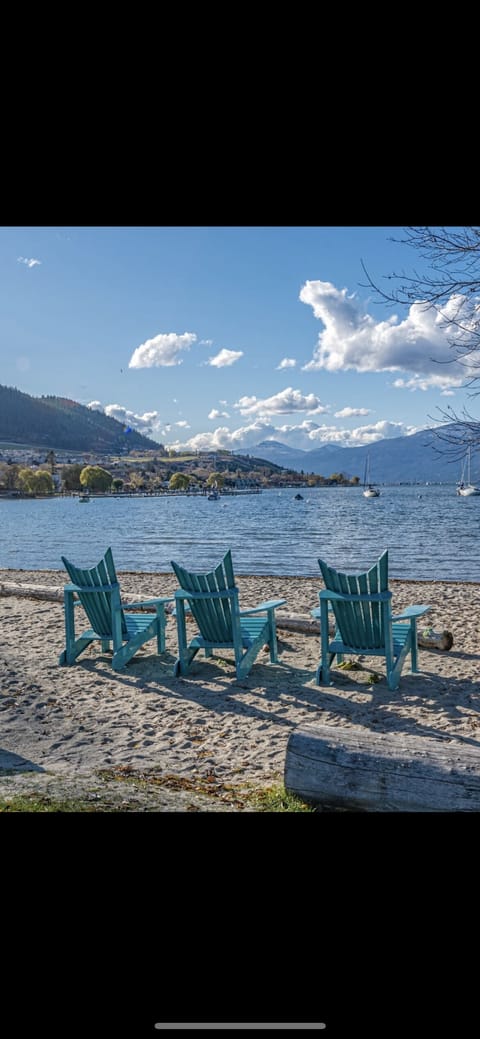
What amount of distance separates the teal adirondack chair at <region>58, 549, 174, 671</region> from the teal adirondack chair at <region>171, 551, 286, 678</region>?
0.54m

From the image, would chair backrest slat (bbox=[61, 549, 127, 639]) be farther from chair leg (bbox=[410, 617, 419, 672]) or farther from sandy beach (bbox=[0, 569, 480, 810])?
chair leg (bbox=[410, 617, 419, 672])

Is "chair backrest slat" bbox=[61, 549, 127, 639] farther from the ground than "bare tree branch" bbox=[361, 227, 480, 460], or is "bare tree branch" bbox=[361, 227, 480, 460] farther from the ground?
"bare tree branch" bbox=[361, 227, 480, 460]

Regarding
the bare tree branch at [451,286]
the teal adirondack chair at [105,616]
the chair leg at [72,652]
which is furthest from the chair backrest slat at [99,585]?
the bare tree branch at [451,286]

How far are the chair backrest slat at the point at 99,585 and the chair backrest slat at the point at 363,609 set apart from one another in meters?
1.80

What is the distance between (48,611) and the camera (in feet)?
26.7

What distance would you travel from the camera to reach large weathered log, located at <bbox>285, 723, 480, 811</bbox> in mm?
2414

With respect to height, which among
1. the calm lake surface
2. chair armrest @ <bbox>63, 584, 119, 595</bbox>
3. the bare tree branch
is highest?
the bare tree branch

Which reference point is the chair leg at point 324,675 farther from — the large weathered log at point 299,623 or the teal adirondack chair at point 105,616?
the large weathered log at point 299,623

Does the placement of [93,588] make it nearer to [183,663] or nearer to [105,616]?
[105,616]

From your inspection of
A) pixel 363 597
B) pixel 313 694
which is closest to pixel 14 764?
pixel 313 694

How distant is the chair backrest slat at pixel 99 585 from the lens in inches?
205
